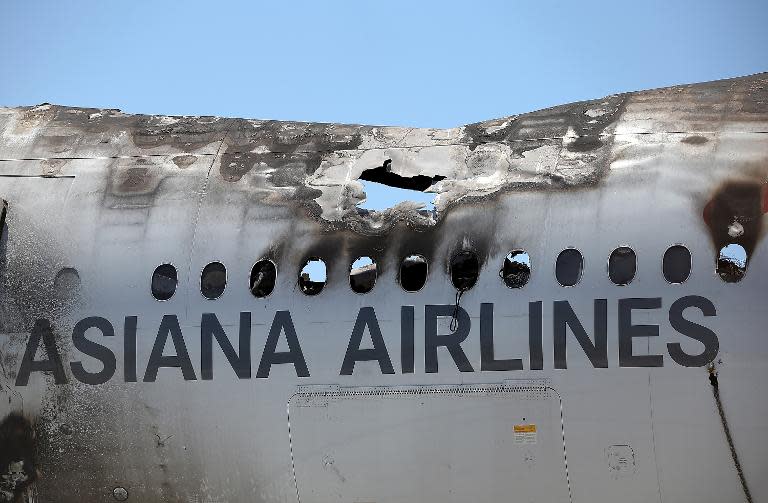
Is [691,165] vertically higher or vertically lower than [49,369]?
higher

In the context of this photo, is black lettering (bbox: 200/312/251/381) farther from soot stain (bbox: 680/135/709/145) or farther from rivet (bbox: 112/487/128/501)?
soot stain (bbox: 680/135/709/145)

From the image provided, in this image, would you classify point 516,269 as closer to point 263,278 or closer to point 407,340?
point 407,340

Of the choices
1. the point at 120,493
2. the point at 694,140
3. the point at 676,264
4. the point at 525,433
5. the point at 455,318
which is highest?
the point at 694,140

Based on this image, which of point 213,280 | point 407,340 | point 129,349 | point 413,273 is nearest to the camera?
point 407,340

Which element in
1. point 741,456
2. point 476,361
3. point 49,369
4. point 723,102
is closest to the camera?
point 741,456

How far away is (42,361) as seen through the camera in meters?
14.9

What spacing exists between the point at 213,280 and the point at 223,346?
35.8 inches

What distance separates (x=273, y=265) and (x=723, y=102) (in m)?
6.02

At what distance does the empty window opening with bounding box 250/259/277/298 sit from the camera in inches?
558

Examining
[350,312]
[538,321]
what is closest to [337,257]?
[350,312]

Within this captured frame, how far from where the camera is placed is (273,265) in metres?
14.2

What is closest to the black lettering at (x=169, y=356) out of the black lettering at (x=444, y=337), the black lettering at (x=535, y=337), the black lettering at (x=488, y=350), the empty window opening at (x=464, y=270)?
the black lettering at (x=444, y=337)

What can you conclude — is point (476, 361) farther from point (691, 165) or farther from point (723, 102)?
point (723, 102)

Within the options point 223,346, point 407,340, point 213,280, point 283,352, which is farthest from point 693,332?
point 213,280
